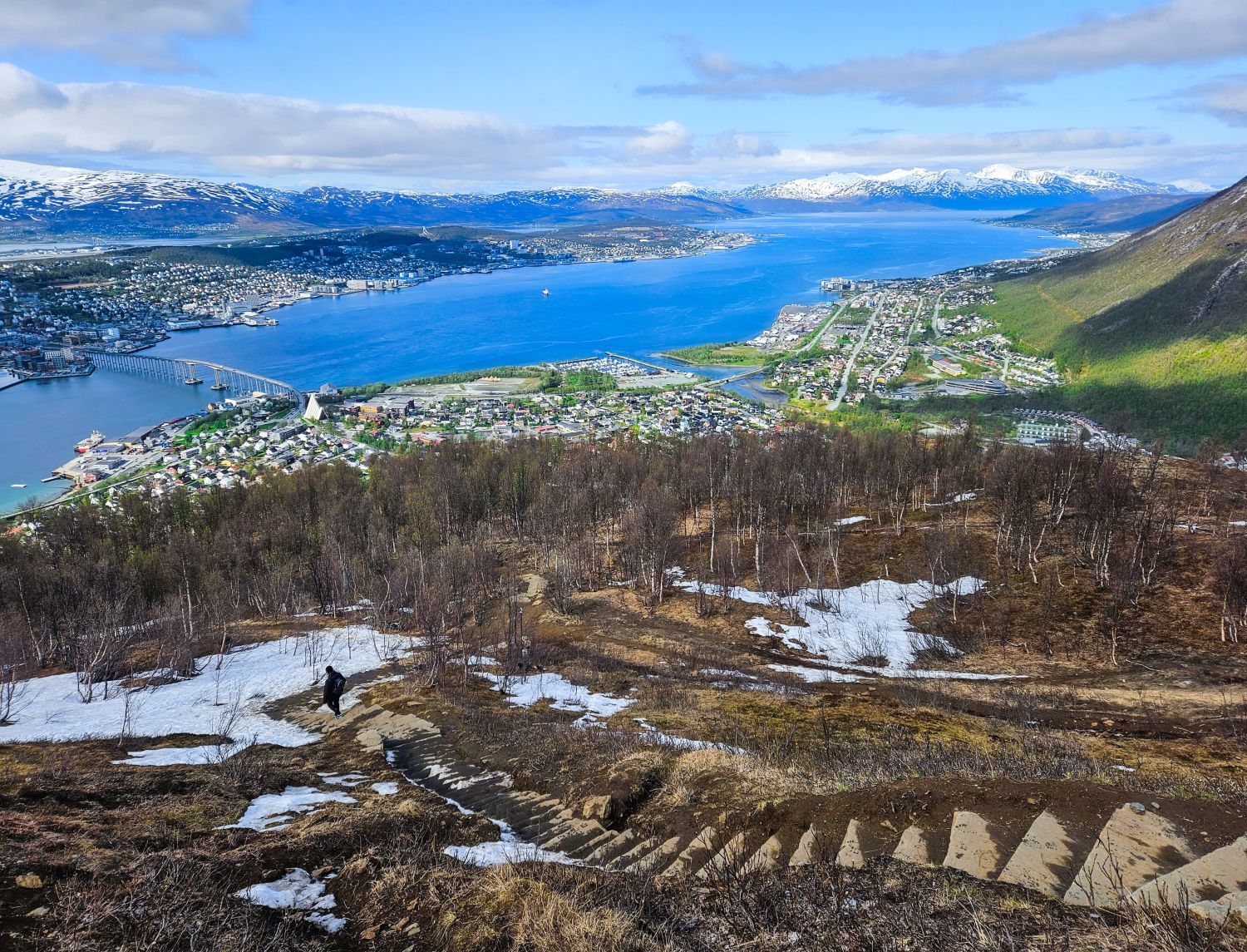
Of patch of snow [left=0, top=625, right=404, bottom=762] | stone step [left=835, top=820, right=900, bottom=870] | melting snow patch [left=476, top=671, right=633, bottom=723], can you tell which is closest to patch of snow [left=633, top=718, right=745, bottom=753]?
melting snow patch [left=476, top=671, right=633, bottom=723]

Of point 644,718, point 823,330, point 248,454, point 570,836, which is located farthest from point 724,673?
point 823,330

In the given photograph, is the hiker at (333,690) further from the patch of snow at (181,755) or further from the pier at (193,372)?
the pier at (193,372)

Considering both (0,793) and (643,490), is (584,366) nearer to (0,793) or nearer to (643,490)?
(643,490)

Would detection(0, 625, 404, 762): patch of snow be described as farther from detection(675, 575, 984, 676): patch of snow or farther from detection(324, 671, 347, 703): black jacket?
detection(675, 575, 984, 676): patch of snow

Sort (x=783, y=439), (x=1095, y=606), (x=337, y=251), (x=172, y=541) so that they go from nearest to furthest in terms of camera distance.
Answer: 1. (x=1095, y=606)
2. (x=172, y=541)
3. (x=783, y=439)
4. (x=337, y=251)

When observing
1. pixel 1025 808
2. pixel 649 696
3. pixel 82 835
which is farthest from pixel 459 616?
pixel 1025 808

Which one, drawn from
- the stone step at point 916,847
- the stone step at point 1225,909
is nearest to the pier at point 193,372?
the stone step at point 916,847

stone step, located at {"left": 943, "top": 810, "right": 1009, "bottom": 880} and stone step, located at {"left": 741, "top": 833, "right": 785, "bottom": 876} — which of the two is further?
stone step, located at {"left": 741, "top": 833, "right": 785, "bottom": 876}

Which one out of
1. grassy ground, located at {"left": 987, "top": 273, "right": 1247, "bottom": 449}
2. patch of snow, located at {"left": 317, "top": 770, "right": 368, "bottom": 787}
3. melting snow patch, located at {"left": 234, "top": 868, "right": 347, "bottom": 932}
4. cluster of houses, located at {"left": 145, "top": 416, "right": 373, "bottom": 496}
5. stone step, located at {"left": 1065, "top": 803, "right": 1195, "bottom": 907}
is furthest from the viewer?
grassy ground, located at {"left": 987, "top": 273, "right": 1247, "bottom": 449}
